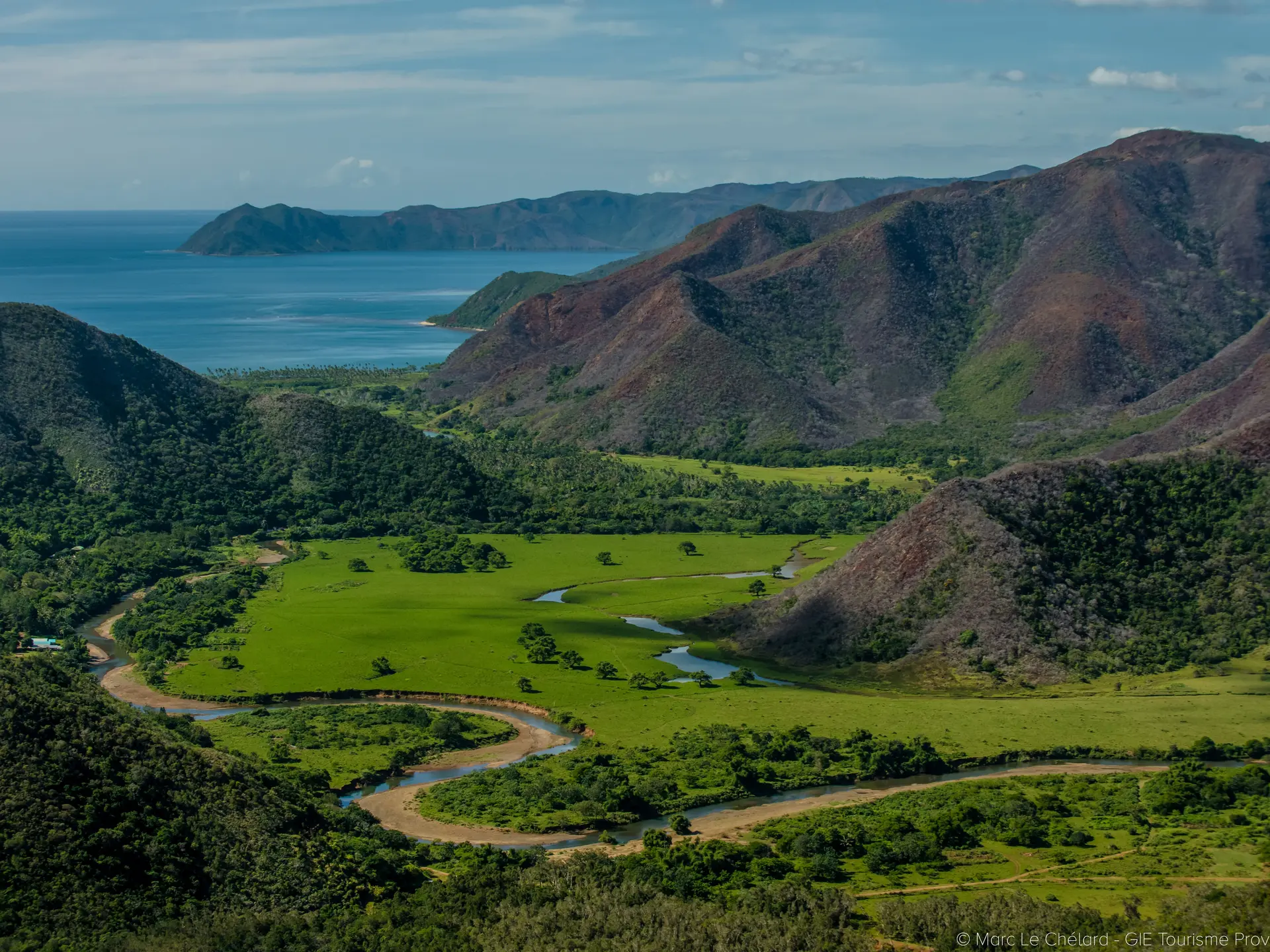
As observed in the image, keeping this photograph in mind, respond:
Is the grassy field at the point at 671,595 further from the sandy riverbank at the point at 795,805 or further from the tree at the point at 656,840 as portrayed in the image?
the tree at the point at 656,840

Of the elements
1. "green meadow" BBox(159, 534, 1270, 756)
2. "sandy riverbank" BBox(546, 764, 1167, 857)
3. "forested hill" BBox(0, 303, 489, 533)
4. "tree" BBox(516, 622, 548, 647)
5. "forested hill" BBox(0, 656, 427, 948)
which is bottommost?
"sandy riverbank" BBox(546, 764, 1167, 857)

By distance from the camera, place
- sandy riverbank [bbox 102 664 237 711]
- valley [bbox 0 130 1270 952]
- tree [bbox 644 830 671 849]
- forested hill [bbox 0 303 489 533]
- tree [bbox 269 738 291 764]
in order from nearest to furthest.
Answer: valley [bbox 0 130 1270 952] → tree [bbox 644 830 671 849] → tree [bbox 269 738 291 764] → sandy riverbank [bbox 102 664 237 711] → forested hill [bbox 0 303 489 533]

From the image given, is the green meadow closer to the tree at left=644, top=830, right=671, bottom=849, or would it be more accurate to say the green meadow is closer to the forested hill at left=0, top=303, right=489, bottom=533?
the tree at left=644, top=830, right=671, bottom=849

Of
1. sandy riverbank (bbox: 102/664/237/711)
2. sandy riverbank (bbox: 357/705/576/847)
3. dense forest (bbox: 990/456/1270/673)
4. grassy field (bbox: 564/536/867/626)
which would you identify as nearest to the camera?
sandy riverbank (bbox: 357/705/576/847)

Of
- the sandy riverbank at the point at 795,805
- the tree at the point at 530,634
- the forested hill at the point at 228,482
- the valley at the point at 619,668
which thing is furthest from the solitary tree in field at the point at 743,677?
the forested hill at the point at 228,482

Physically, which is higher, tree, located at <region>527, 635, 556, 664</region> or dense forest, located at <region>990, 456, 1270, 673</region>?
dense forest, located at <region>990, 456, 1270, 673</region>

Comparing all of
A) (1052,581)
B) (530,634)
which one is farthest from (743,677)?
(1052,581)

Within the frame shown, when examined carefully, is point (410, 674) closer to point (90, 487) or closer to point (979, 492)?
point (979, 492)

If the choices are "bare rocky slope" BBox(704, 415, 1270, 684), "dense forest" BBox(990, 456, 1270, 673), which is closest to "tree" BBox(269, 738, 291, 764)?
"bare rocky slope" BBox(704, 415, 1270, 684)
